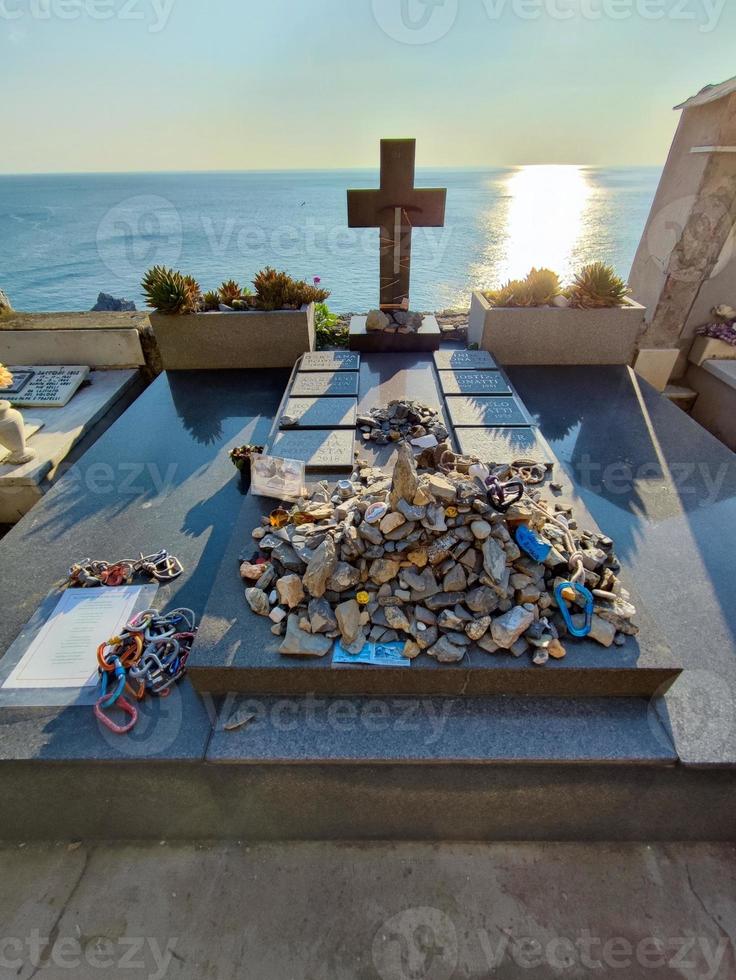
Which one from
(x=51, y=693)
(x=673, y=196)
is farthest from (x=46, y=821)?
(x=673, y=196)

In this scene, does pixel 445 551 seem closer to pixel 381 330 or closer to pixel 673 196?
pixel 381 330

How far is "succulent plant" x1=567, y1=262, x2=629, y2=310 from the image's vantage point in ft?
20.2

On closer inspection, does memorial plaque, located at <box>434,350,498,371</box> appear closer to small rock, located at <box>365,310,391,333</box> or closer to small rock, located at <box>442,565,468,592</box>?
small rock, located at <box>365,310,391,333</box>

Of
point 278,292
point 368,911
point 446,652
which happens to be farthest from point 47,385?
point 368,911

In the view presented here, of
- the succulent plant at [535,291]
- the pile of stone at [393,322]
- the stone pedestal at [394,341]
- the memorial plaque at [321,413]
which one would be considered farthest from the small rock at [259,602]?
the succulent plant at [535,291]

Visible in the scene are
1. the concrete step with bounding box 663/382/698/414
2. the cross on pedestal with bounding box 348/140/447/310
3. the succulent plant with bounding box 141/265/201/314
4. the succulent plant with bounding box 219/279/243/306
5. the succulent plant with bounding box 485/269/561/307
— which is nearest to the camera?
the cross on pedestal with bounding box 348/140/447/310

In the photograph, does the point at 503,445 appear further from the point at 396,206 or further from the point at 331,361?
the point at 396,206

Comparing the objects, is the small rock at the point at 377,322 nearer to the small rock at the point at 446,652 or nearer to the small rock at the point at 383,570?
the small rock at the point at 383,570

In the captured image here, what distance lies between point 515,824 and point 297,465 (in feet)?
9.23

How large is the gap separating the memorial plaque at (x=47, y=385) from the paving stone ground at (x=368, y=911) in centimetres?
550

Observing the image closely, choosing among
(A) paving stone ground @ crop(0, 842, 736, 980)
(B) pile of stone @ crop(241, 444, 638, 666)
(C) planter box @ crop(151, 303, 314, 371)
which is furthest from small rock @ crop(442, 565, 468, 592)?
(C) planter box @ crop(151, 303, 314, 371)

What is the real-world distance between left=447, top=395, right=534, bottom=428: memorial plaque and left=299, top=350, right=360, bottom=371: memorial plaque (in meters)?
1.56

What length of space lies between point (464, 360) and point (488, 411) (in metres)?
1.47

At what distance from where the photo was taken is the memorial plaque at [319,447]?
13.3 feet
